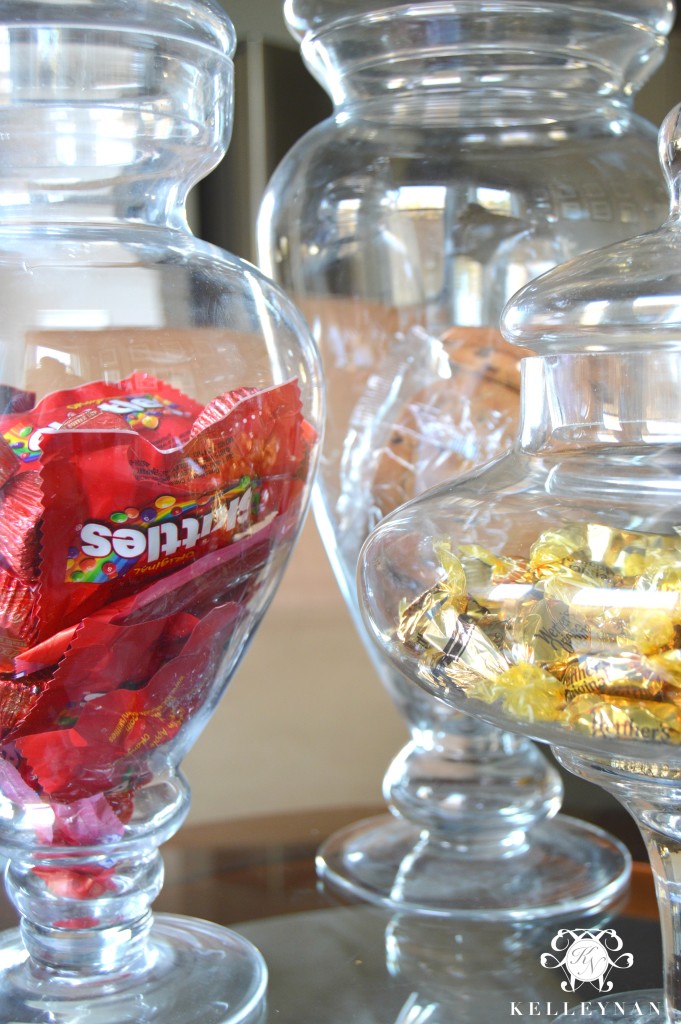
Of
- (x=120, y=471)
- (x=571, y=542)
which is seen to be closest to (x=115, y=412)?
(x=120, y=471)

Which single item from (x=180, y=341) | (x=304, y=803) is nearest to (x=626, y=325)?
(x=180, y=341)

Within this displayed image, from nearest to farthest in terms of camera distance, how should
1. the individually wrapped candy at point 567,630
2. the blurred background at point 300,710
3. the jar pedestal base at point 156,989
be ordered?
the individually wrapped candy at point 567,630, the jar pedestal base at point 156,989, the blurred background at point 300,710

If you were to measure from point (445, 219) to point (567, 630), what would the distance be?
0.25 m

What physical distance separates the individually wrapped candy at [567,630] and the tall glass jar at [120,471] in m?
0.08

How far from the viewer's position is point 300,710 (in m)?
0.95

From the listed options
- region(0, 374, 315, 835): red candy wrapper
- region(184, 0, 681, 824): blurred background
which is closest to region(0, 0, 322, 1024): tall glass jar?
region(0, 374, 315, 835): red candy wrapper

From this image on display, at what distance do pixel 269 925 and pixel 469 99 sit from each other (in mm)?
331

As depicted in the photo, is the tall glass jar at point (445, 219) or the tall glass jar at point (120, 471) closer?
the tall glass jar at point (120, 471)

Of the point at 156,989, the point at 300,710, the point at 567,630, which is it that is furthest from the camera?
the point at 300,710

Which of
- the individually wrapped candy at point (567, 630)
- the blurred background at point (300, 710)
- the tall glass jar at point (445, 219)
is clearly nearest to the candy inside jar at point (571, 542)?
the individually wrapped candy at point (567, 630)

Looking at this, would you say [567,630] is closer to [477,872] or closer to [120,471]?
[120,471]

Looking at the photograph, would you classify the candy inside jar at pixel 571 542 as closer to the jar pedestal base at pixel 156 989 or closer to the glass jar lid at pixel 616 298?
the glass jar lid at pixel 616 298

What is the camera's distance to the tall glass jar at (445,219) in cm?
50

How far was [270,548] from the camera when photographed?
0.42 meters
